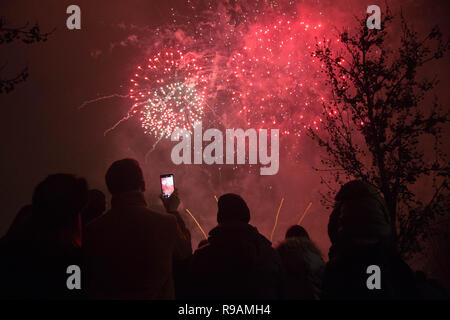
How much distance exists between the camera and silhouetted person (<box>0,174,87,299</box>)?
8.48ft

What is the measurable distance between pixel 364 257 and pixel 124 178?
2.38 metres

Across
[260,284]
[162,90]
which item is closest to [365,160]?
[162,90]

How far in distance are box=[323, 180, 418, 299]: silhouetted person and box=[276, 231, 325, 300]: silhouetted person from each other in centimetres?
69

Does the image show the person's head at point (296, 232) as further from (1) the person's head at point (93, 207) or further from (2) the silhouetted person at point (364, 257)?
(1) the person's head at point (93, 207)

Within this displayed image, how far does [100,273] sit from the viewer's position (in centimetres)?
293

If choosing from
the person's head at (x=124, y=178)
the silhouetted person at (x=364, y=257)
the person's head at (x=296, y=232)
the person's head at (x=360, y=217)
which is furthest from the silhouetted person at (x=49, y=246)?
the person's head at (x=296, y=232)

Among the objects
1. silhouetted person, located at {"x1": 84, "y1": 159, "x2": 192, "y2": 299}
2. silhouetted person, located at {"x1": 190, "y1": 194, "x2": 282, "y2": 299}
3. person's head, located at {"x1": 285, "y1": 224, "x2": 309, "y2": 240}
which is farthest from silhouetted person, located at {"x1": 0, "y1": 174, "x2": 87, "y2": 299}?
person's head, located at {"x1": 285, "y1": 224, "x2": 309, "y2": 240}

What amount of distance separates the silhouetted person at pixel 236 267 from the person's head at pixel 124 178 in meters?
A: 0.95

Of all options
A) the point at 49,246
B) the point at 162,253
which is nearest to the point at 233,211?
the point at 162,253

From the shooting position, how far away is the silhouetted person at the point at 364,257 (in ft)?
8.60

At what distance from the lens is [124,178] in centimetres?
321

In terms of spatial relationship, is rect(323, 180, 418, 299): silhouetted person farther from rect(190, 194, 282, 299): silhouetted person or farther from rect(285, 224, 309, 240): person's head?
rect(285, 224, 309, 240): person's head

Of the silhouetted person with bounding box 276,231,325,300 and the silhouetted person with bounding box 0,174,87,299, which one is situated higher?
the silhouetted person with bounding box 0,174,87,299

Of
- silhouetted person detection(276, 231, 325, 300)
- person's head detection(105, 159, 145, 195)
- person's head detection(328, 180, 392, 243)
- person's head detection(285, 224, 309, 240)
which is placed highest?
person's head detection(105, 159, 145, 195)
